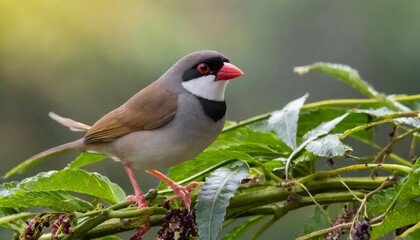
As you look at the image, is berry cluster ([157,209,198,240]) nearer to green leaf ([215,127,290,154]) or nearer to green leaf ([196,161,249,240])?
green leaf ([196,161,249,240])

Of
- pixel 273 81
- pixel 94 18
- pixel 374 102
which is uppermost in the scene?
pixel 374 102

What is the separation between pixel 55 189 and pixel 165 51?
580 centimetres

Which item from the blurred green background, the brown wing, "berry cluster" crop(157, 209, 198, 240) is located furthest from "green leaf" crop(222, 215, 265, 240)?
the blurred green background

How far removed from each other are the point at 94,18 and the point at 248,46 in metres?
1.63

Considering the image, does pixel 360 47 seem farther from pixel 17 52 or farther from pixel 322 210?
pixel 322 210

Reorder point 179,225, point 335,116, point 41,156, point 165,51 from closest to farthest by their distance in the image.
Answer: point 179,225 < point 335,116 < point 41,156 < point 165,51

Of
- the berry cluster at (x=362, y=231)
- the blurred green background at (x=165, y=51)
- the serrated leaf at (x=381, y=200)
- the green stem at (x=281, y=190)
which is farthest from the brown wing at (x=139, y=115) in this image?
the blurred green background at (x=165, y=51)

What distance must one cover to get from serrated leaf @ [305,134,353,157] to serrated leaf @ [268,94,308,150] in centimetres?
16

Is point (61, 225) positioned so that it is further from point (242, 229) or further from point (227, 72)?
point (227, 72)

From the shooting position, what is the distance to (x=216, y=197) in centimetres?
114

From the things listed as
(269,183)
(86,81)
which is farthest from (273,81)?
(269,183)

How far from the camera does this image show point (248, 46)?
7492mm

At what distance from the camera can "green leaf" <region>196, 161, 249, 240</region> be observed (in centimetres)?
110

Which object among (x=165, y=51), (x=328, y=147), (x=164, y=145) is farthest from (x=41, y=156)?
(x=165, y=51)
